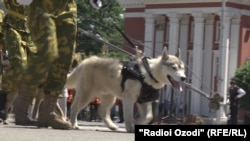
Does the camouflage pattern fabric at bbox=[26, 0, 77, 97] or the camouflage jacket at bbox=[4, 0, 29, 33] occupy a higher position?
the camouflage jacket at bbox=[4, 0, 29, 33]

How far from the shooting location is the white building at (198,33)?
6900 cm

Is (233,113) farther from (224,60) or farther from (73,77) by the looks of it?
(224,60)

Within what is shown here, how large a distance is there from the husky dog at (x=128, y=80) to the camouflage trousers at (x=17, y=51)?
1485 millimetres

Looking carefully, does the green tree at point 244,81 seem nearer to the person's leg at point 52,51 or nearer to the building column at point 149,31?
the building column at point 149,31

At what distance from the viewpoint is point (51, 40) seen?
924 cm

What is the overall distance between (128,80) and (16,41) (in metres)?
1.96

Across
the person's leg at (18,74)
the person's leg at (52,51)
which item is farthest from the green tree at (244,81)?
the person's leg at (52,51)

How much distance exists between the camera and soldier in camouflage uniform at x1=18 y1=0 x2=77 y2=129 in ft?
30.5

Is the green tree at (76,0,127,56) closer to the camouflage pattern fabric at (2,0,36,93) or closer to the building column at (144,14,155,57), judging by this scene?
the building column at (144,14,155,57)

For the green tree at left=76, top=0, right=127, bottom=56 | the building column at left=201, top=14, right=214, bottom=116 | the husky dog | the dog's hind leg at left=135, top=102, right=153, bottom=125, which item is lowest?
the dog's hind leg at left=135, top=102, right=153, bottom=125

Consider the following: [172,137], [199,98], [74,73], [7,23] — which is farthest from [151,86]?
[199,98]

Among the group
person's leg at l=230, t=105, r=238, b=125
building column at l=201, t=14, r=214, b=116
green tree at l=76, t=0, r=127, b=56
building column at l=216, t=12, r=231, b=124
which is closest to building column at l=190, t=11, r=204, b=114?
building column at l=201, t=14, r=214, b=116

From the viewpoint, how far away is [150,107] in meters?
12.0

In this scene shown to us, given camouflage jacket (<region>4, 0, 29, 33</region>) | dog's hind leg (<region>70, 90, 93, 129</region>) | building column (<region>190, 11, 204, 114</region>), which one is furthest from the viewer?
building column (<region>190, 11, 204, 114</region>)
